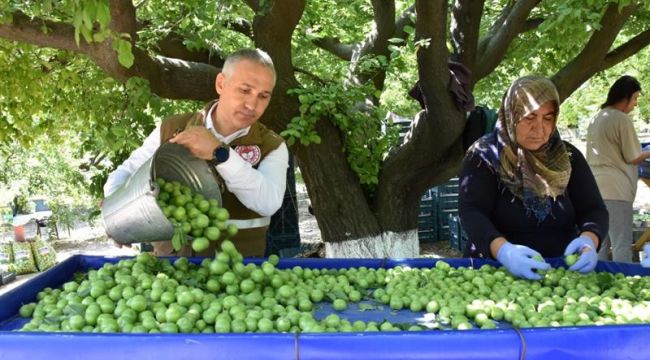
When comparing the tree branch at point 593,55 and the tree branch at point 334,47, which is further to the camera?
the tree branch at point 334,47

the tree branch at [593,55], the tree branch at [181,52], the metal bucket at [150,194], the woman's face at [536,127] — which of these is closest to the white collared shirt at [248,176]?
the metal bucket at [150,194]

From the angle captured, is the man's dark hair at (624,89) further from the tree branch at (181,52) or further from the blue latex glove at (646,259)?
the tree branch at (181,52)

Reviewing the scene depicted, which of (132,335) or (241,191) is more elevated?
(241,191)

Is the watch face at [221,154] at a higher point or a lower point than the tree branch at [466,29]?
lower

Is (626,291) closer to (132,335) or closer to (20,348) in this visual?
(132,335)

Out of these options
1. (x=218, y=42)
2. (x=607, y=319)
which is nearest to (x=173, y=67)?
(x=218, y=42)

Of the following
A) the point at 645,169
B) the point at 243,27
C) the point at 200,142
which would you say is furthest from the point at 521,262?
the point at 645,169

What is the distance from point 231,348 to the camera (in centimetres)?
172

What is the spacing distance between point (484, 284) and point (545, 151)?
3.45 ft

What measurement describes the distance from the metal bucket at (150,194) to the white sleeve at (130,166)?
0.72ft

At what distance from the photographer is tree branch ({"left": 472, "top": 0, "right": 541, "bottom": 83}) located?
593 cm

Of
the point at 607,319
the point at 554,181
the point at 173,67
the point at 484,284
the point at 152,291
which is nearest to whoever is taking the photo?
the point at 607,319

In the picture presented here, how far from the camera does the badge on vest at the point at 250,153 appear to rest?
3.06 metres

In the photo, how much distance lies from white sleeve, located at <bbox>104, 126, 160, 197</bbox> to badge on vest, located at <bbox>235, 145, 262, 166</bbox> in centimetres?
44
